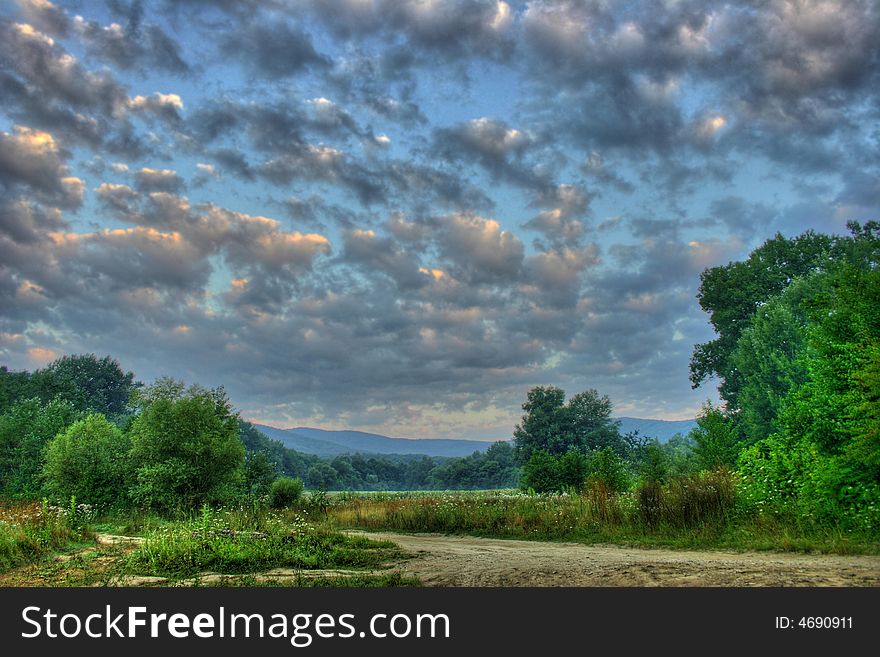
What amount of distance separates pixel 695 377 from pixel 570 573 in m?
53.7

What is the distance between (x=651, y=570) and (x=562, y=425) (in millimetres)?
67509

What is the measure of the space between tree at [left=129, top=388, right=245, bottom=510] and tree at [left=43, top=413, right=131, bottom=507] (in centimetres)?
216

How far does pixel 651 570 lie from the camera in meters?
9.56

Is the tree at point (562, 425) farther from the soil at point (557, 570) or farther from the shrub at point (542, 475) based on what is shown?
the soil at point (557, 570)

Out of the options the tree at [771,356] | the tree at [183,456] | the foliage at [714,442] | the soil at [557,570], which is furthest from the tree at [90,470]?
the tree at [771,356]

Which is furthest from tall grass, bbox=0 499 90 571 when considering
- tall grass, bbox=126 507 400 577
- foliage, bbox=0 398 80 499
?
foliage, bbox=0 398 80 499

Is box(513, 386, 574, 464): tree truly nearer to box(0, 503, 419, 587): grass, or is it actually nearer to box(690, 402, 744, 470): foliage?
box(690, 402, 744, 470): foliage

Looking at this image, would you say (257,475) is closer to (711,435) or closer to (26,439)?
(711,435)

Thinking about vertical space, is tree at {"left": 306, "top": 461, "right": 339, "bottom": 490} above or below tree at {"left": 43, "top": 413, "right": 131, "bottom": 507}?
below

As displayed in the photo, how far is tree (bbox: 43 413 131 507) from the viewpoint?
115ft

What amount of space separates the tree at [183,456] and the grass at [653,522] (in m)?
12.6

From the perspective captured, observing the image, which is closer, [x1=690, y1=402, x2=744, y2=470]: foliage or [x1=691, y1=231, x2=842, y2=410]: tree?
[x1=690, y1=402, x2=744, y2=470]: foliage

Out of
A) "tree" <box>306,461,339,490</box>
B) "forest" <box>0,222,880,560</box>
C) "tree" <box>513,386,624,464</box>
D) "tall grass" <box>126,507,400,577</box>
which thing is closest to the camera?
"tall grass" <box>126,507,400,577</box>
